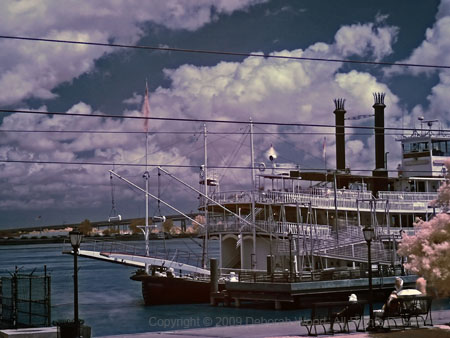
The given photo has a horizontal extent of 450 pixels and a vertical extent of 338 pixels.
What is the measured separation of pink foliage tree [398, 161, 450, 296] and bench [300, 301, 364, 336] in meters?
1.86

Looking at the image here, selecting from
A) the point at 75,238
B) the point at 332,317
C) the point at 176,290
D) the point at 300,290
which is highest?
the point at 75,238

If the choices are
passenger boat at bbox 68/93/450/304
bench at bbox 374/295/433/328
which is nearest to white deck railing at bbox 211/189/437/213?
passenger boat at bbox 68/93/450/304

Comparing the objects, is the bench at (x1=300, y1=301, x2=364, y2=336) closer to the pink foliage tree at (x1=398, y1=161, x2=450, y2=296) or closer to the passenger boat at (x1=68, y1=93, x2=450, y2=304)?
the pink foliage tree at (x1=398, y1=161, x2=450, y2=296)

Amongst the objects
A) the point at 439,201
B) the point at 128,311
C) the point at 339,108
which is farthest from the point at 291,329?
the point at 339,108

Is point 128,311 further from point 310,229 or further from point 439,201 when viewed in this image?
point 439,201

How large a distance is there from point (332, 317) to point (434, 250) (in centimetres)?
299

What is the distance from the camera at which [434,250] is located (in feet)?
52.9

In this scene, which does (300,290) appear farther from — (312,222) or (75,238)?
(75,238)

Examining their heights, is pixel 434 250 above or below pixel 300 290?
above

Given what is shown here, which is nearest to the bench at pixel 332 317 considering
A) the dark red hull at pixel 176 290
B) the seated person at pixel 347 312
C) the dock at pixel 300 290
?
the seated person at pixel 347 312

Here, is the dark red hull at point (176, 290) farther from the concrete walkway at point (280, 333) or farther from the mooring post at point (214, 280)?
the concrete walkway at point (280, 333)

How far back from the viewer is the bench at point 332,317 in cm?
1703

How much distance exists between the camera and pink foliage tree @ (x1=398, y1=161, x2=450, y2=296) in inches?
627

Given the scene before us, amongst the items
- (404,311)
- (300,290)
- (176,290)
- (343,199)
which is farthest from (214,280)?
(404,311)
